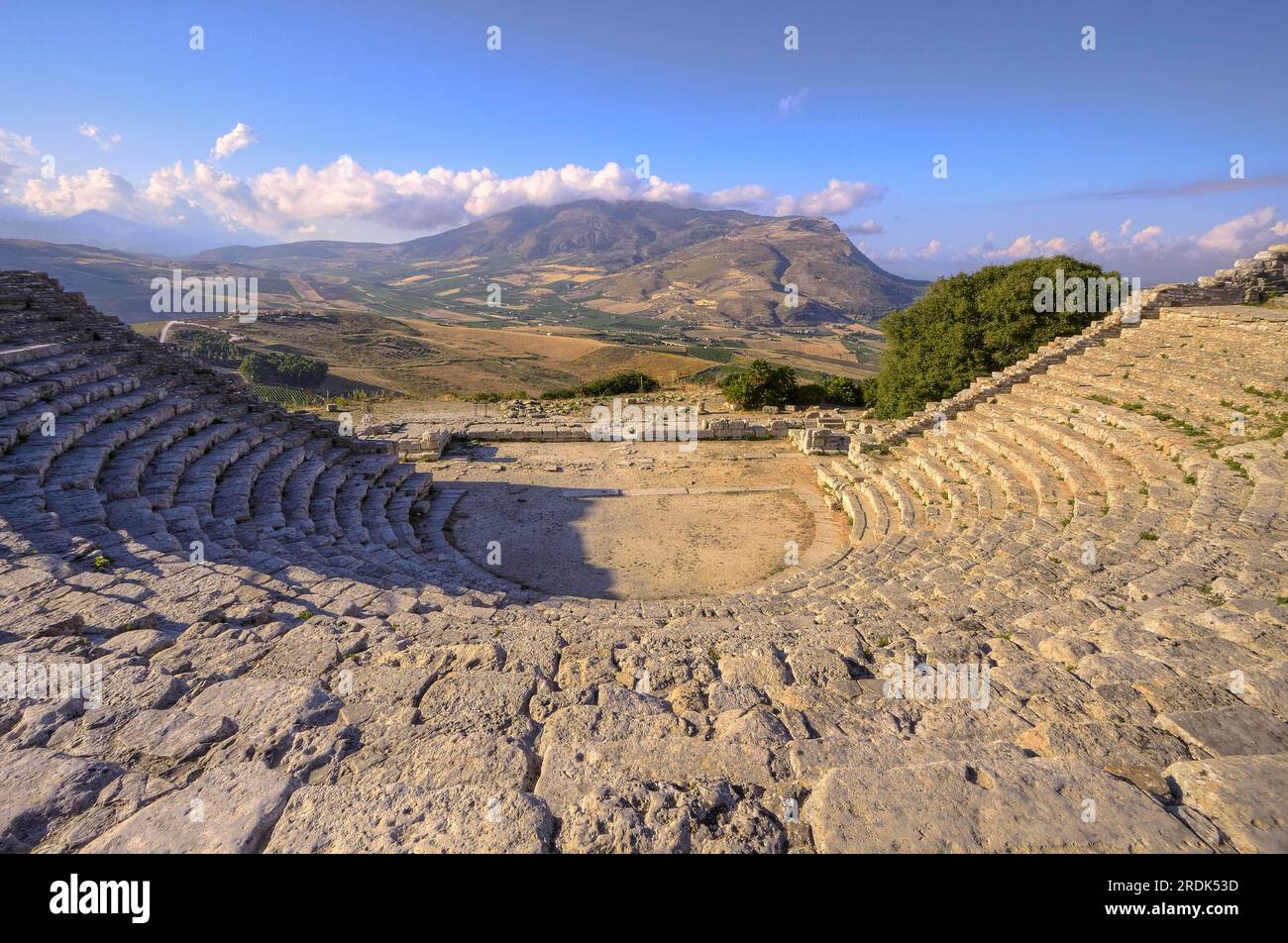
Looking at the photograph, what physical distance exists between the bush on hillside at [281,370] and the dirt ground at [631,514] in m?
32.7

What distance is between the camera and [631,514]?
13.6 metres

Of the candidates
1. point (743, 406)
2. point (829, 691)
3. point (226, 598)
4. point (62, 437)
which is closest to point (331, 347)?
point (743, 406)

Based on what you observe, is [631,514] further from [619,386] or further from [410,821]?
[619,386]

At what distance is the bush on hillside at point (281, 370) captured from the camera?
42562 millimetres

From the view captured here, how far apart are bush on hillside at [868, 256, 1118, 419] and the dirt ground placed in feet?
20.6

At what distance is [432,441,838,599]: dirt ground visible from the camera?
10875 millimetres

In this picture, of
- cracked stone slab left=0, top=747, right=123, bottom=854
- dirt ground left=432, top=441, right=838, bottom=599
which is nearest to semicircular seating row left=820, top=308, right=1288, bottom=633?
dirt ground left=432, top=441, right=838, bottom=599

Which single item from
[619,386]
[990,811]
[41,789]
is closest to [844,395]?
[619,386]

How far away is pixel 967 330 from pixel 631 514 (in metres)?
14.4

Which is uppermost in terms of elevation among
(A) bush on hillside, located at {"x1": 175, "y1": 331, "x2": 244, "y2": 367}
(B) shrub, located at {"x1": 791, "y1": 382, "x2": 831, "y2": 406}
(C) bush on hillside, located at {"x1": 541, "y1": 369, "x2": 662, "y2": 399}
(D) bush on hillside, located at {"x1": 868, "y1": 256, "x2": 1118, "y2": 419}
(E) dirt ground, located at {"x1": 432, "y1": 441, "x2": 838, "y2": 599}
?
(A) bush on hillside, located at {"x1": 175, "y1": 331, "x2": 244, "y2": 367}

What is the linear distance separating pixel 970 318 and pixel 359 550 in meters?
20.6

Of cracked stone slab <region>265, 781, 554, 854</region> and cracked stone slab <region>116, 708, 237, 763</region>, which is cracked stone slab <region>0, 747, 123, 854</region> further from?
cracked stone slab <region>265, 781, 554, 854</region>

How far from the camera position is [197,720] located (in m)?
3.65
